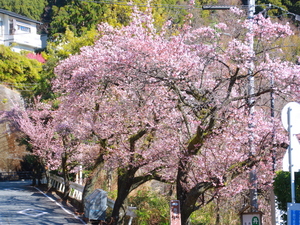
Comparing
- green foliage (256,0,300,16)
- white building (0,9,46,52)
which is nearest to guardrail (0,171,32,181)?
white building (0,9,46,52)

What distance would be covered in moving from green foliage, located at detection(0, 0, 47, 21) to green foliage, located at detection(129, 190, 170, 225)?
160 feet

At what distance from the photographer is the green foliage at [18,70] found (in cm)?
3587

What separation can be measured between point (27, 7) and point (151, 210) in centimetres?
5122

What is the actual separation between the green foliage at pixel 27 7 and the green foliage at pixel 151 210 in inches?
1916

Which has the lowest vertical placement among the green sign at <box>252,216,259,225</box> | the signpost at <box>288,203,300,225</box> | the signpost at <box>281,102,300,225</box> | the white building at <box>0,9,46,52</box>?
the green sign at <box>252,216,259,225</box>

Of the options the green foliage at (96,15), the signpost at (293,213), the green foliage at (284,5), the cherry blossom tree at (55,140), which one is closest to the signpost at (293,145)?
the signpost at (293,213)

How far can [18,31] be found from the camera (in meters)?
50.7

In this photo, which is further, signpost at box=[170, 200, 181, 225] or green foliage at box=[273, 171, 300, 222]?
signpost at box=[170, 200, 181, 225]

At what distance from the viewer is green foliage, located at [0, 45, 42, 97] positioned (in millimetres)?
35872

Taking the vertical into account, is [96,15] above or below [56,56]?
above

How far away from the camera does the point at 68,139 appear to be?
20906 mm

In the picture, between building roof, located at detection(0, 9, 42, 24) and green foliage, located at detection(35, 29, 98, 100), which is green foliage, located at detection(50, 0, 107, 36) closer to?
green foliage, located at detection(35, 29, 98, 100)

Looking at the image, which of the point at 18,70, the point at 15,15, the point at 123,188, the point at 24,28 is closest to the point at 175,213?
the point at 123,188

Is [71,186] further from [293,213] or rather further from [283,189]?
[293,213]
